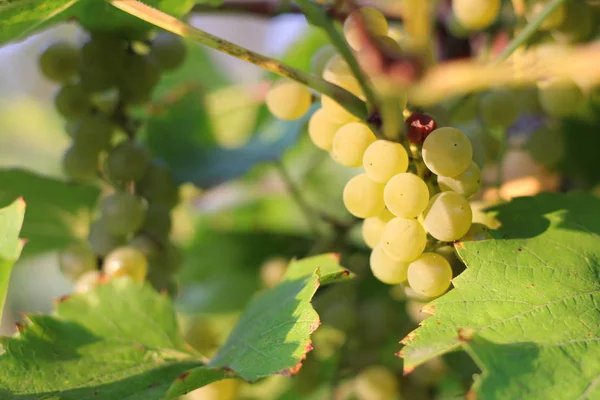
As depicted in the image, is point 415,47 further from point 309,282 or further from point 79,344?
point 79,344

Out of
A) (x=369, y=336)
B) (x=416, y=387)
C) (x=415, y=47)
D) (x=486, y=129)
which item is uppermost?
(x=415, y=47)

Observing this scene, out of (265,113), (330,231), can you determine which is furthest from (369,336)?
(265,113)

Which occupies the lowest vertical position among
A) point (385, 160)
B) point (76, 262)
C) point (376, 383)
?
point (376, 383)

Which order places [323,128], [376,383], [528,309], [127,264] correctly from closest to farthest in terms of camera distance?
[528,309]
[323,128]
[127,264]
[376,383]

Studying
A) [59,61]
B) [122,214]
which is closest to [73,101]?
[59,61]

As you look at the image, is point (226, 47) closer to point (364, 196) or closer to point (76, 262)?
point (364, 196)

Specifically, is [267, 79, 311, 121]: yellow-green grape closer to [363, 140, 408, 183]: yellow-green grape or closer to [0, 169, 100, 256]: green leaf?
[363, 140, 408, 183]: yellow-green grape

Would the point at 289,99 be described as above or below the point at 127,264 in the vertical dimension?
above
